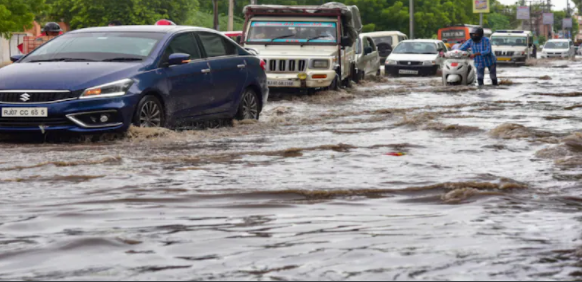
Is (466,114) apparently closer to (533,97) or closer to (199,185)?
(533,97)

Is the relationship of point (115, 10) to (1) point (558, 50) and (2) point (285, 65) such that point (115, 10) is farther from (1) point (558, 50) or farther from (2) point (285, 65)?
(2) point (285, 65)

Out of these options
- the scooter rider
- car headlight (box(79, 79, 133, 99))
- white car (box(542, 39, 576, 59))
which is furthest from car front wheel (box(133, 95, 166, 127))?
white car (box(542, 39, 576, 59))

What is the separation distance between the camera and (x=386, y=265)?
4.59m

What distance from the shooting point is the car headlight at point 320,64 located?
1984 centimetres

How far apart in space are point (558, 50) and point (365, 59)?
36.9m

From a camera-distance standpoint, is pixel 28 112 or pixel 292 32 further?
pixel 292 32

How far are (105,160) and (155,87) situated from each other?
7.30 feet

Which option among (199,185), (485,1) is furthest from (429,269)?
(485,1)

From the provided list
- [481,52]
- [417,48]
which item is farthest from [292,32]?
[417,48]

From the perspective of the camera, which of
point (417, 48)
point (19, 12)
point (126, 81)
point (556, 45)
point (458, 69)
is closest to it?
point (126, 81)

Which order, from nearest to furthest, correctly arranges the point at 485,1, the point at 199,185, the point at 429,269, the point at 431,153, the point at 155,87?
1. the point at 429,269
2. the point at 199,185
3. the point at 431,153
4. the point at 155,87
5. the point at 485,1

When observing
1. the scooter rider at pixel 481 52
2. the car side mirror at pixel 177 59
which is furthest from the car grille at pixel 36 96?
the scooter rider at pixel 481 52

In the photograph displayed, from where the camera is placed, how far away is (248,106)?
1357cm

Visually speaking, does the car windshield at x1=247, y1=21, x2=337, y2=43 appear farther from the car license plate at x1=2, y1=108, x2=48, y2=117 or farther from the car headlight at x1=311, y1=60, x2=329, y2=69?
the car license plate at x1=2, y1=108, x2=48, y2=117
